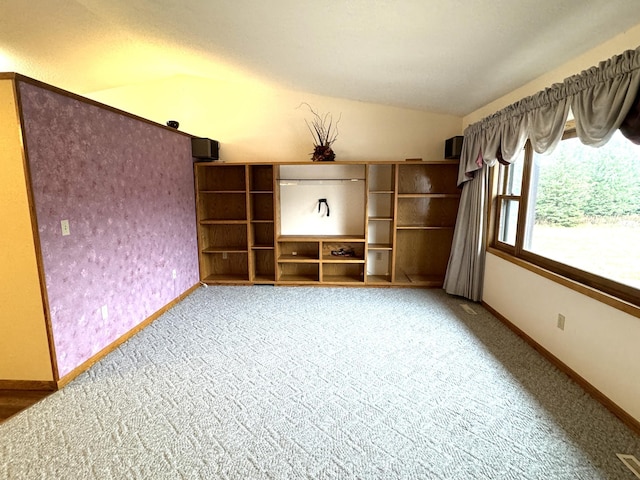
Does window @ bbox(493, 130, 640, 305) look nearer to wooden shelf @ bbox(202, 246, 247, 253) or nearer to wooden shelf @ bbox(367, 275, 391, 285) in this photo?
wooden shelf @ bbox(367, 275, 391, 285)

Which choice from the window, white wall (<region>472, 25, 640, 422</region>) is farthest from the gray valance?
the window

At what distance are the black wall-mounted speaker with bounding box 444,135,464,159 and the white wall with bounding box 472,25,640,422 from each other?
0.71 metres

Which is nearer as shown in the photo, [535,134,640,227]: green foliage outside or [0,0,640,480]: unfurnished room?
[0,0,640,480]: unfurnished room

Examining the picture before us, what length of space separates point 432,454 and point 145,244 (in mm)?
2939

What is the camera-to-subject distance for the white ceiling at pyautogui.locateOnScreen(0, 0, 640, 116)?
1.76 metres

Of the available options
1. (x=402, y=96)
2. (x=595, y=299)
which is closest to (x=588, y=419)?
(x=595, y=299)

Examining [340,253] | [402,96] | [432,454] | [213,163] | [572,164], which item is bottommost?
[432,454]

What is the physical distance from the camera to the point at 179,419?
68.5 inches

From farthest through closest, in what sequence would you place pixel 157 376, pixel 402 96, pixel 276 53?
pixel 402 96, pixel 276 53, pixel 157 376

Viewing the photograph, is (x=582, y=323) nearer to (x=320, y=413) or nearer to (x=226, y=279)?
(x=320, y=413)

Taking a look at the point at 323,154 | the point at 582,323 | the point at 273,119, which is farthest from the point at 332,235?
the point at 582,323

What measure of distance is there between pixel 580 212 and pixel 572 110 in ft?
2.71

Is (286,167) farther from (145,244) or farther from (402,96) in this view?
(145,244)

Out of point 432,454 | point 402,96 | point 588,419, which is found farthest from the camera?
point 402,96
